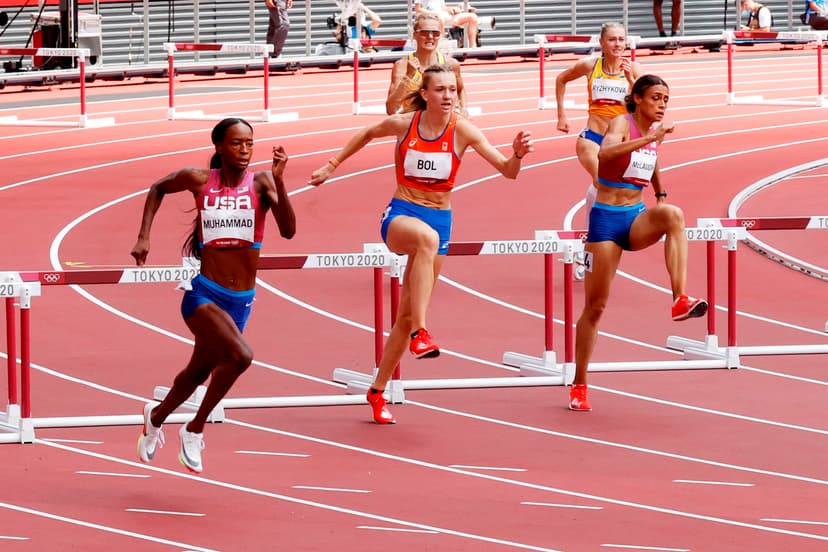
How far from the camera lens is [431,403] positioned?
10281 mm

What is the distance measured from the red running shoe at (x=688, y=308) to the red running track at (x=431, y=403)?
673 mm

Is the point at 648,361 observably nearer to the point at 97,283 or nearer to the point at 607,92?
the point at 607,92

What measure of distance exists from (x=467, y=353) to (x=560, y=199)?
6484 millimetres

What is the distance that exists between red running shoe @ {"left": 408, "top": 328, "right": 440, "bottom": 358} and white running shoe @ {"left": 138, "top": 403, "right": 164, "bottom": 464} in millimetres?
1403

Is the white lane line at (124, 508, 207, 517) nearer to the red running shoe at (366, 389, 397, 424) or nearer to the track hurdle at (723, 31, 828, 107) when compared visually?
the red running shoe at (366, 389, 397, 424)

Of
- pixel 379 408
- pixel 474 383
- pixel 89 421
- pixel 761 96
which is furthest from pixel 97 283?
pixel 761 96

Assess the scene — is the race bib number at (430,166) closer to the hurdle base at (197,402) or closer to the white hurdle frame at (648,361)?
the white hurdle frame at (648,361)

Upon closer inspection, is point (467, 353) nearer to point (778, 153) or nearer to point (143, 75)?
point (778, 153)

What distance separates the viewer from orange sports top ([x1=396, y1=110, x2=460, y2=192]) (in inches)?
367

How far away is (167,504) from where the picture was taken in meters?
7.88

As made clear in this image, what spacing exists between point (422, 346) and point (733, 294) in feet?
9.75

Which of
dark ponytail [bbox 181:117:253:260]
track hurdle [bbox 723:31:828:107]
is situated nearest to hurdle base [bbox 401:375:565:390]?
dark ponytail [bbox 181:117:253:260]

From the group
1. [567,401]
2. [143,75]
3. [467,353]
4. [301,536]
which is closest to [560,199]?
[467,353]

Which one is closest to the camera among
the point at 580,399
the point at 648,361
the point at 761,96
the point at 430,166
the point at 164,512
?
the point at 164,512
